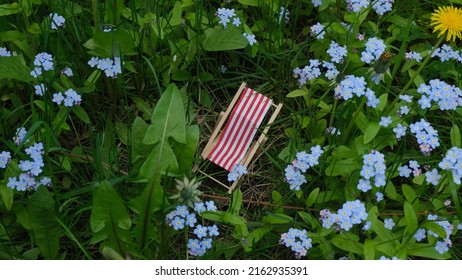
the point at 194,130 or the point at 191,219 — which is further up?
the point at 194,130

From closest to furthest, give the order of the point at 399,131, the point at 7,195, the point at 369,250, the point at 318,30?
the point at 369,250
the point at 7,195
the point at 399,131
the point at 318,30

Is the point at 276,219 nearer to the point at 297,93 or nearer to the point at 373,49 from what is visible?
the point at 297,93

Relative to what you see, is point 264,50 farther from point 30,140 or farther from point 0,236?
point 0,236

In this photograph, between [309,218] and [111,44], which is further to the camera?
[111,44]

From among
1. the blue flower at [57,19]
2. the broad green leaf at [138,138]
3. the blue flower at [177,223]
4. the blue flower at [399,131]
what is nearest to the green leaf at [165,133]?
the broad green leaf at [138,138]

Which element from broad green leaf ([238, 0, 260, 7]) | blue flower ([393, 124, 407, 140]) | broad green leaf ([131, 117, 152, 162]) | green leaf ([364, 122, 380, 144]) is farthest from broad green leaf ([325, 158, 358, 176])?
broad green leaf ([238, 0, 260, 7])

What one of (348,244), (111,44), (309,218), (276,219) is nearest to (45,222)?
(111,44)
